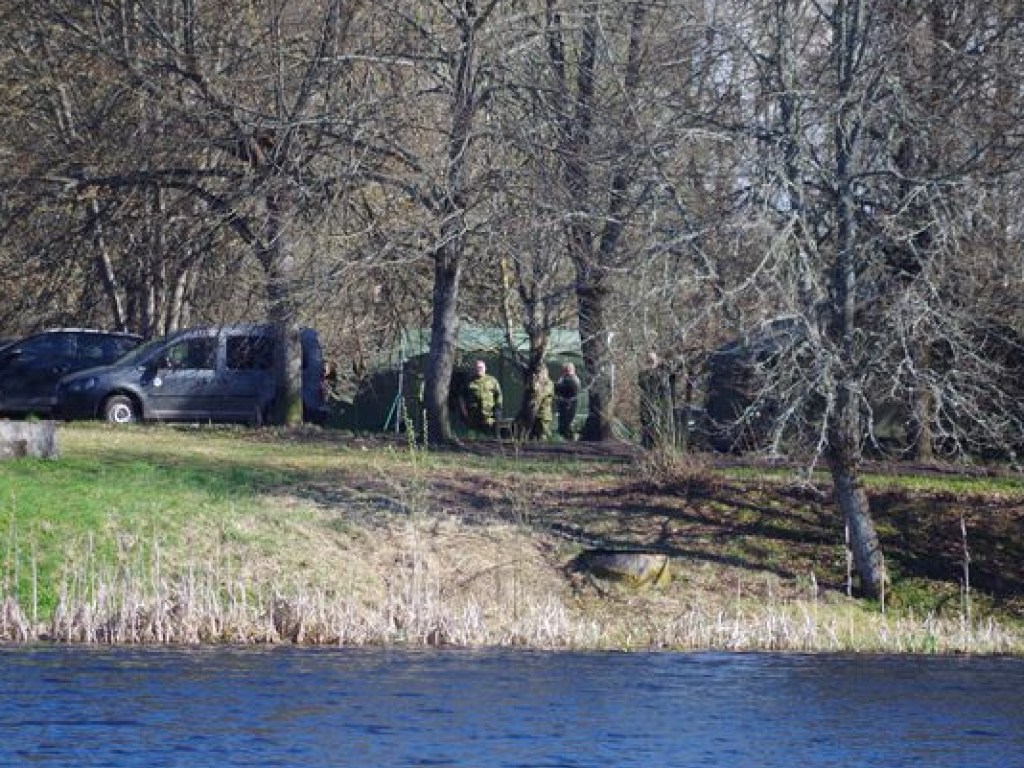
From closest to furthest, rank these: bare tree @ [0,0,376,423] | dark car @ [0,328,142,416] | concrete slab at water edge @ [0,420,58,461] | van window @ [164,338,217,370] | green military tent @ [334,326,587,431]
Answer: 1. concrete slab at water edge @ [0,420,58,461]
2. bare tree @ [0,0,376,423]
3. van window @ [164,338,217,370]
4. green military tent @ [334,326,587,431]
5. dark car @ [0,328,142,416]

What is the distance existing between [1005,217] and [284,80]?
11.0 meters

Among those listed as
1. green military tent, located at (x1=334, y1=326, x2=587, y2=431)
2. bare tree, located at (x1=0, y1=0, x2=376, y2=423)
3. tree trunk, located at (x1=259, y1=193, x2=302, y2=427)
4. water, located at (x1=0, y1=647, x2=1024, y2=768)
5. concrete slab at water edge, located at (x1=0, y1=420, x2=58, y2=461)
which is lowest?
water, located at (x1=0, y1=647, x2=1024, y2=768)

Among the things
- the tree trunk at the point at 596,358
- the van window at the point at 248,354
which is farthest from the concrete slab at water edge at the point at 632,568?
the van window at the point at 248,354

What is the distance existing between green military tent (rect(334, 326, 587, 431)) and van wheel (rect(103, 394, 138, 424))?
13.3 feet

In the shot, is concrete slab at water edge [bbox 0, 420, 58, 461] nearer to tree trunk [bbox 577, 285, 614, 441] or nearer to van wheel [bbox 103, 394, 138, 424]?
tree trunk [bbox 577, 285, 614, 441]

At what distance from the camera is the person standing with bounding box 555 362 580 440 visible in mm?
36250

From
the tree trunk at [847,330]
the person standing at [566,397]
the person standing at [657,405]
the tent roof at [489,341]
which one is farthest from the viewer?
the tent roof at [489,341]

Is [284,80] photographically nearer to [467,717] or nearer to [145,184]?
[145,184]

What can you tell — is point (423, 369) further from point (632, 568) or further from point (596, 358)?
point (632, 568)

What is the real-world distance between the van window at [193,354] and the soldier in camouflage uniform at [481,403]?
395 centimetres

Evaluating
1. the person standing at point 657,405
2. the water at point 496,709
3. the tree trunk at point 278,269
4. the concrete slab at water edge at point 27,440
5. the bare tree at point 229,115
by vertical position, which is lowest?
the water at point 496,709

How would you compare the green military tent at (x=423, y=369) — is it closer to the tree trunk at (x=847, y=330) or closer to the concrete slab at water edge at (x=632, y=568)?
the concrete slab at water edge at (x=632, y=568)

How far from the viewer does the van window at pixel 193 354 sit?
35.2 metres

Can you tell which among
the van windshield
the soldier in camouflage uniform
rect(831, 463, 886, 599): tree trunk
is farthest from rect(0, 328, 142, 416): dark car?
rect(831, 463, 886, 599): tree trunk
